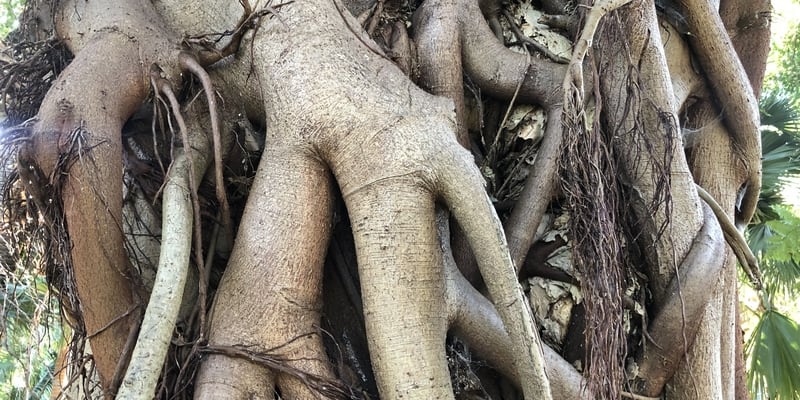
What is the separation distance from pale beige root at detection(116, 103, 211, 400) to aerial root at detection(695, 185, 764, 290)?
160 centimetres

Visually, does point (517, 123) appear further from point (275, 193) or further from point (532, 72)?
point (275, 193)

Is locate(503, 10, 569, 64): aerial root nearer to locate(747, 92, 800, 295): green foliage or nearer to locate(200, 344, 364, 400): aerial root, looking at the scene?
locate(200, 344, 364, 400): aerial root

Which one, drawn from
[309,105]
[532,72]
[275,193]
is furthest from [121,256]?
[532,72]

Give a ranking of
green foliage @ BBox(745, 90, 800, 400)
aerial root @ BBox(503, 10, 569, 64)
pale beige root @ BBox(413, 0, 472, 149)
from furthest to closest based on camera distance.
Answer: green foliage @ BBox(745, 90, 800, 400)
aerial root @ BBox(503, 10, 569, 64)
pale beige root @ BBox(413, 0, 472, 149)

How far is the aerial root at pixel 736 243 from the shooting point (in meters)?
Result: 2.27

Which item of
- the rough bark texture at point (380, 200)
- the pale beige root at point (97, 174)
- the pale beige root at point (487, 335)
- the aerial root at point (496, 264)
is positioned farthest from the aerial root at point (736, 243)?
the pale beige root at point (97, 174)

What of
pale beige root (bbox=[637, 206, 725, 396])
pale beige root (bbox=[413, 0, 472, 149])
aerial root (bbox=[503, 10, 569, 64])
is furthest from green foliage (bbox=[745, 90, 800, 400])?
pale beige root (bbox=[413, 0, 472, 149])

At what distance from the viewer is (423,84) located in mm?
2246

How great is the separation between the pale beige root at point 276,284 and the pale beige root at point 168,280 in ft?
0.42

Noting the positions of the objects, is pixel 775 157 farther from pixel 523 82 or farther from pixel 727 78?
pixel 523 82

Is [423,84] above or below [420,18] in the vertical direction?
below

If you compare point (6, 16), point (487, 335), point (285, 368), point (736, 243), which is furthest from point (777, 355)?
point (6, 16)

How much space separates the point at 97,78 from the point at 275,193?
1.87 ft

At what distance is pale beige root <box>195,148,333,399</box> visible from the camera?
169cm
